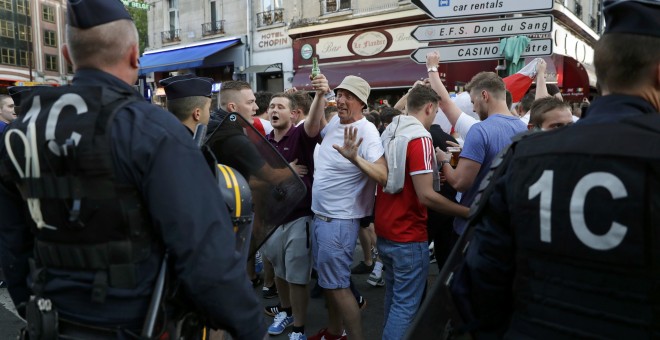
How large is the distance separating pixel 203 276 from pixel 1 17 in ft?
147

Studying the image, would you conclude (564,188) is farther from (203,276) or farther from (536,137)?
(203,276)

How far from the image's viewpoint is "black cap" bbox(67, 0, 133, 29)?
1.62 m

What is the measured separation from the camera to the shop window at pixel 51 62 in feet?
132

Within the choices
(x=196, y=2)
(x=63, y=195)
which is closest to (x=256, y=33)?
(x=196, y=2)

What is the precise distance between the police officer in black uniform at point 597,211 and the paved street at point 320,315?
2.73 meters

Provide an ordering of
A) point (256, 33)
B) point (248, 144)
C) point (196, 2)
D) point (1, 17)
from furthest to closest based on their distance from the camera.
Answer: point (1, 17), point (196, 2), point (256, 33), point (248, 144)

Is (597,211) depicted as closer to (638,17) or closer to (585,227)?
(585,227)

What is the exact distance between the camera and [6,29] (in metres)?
37.4

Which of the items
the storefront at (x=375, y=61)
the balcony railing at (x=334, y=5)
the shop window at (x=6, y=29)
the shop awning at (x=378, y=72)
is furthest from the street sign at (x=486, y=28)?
the shop window at (x=6, y=29)

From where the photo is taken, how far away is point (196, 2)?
66.3 ft

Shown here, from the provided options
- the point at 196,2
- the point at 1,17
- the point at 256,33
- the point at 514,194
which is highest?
the point at 1,17

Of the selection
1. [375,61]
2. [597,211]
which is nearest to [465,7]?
[597,211]

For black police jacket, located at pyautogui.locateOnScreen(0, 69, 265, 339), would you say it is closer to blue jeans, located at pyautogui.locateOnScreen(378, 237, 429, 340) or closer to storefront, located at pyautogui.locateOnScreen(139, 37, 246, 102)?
blue jeans, located at pyautogui.locateOnScreen(378, 237, 429, 340)

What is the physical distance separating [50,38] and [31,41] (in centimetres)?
201
